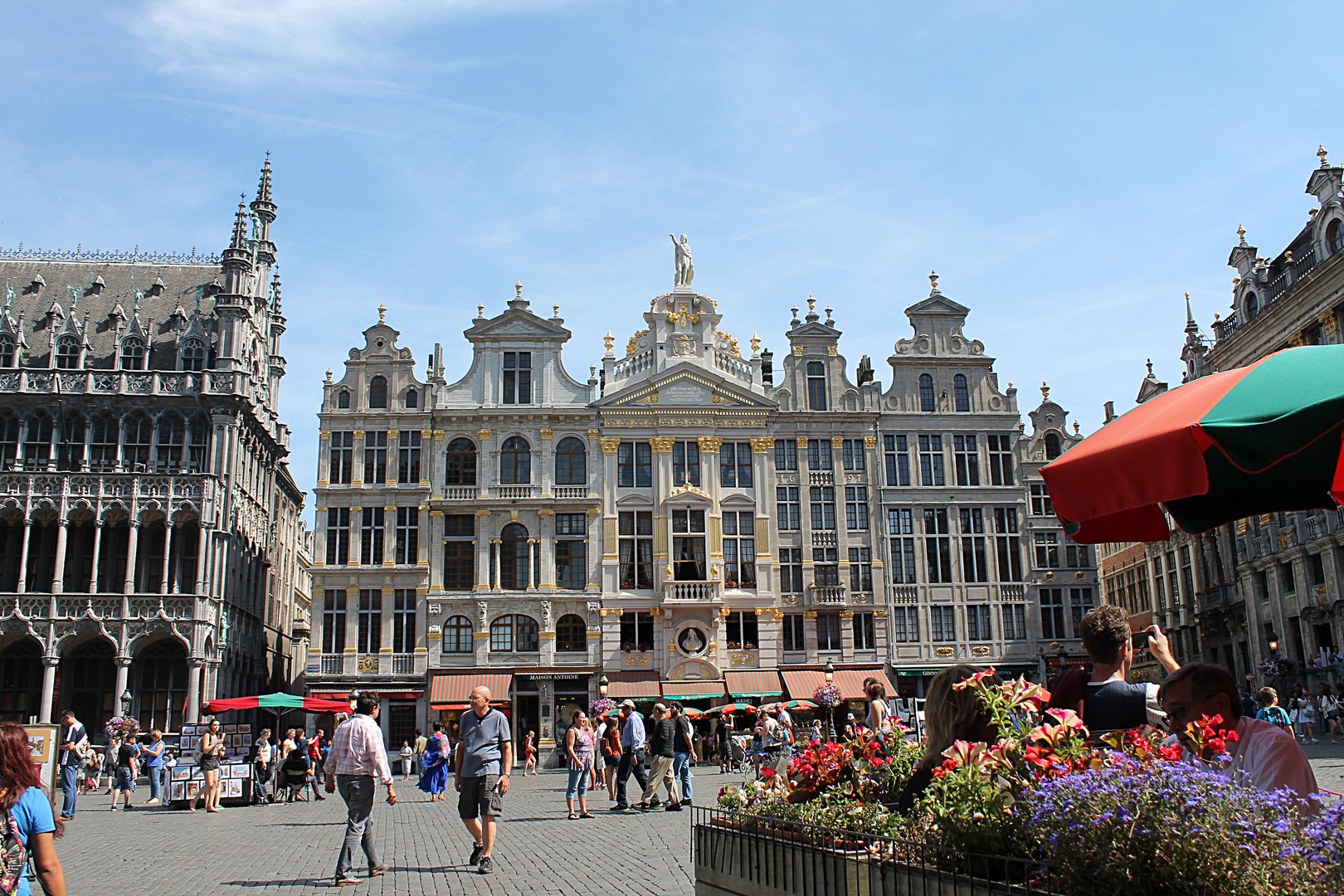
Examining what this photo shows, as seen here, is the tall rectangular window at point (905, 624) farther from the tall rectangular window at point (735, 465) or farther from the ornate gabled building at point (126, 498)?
the ornate gabled building at point (126, 498)

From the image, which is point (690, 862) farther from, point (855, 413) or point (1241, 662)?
point (1241, 662)

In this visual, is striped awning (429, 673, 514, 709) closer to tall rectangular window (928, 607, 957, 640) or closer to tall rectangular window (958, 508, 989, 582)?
tall rectangular window (928, 607, 957, 640)

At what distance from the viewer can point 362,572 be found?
43875 mm

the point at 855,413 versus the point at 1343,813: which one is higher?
the point at 855,413

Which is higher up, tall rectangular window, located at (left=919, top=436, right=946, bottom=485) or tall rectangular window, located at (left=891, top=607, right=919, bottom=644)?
tall rectangular window, located at (left=919, top=436, right=946, bottom=485)

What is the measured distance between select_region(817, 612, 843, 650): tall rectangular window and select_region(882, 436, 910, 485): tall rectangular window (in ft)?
19.2

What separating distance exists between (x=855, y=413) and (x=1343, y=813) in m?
42.8

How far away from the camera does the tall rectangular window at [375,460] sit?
4494cm

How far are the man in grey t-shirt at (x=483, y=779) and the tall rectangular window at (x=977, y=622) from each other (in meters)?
35.0

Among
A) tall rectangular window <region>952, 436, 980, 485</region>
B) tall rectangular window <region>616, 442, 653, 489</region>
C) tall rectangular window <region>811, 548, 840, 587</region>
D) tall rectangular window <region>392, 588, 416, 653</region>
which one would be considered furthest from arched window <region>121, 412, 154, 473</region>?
tall rectangular window <region>952, 436, 980, 485</region>

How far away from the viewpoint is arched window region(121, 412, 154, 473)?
4403 cm

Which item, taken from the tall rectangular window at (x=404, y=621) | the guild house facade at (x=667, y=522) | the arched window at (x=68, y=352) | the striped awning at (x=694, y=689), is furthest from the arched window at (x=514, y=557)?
the arched window at (x=68, y=352)

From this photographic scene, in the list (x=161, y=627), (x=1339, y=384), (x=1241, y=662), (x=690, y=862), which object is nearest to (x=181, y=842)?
(x=690, y=862)

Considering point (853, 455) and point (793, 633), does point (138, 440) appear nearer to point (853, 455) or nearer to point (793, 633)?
point (793, 633)
